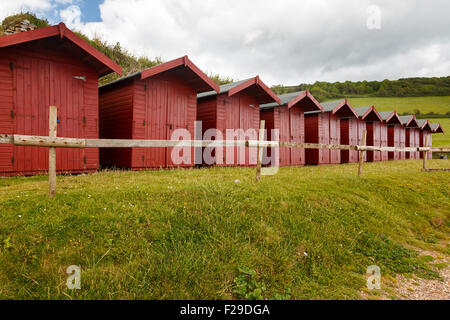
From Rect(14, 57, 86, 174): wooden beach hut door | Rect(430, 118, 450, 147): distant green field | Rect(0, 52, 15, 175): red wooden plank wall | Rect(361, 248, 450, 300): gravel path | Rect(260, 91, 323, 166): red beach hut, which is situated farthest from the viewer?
Rect(430, 118, 450, 147): distant green field

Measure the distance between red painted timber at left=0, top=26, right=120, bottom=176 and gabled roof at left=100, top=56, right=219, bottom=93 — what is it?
4.10ft

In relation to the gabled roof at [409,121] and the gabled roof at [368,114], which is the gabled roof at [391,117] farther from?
the gabled roof at [409,121]

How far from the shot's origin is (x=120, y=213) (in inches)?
175

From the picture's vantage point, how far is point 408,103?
6003 cm

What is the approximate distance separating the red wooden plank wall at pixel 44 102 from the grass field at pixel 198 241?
4.23ft

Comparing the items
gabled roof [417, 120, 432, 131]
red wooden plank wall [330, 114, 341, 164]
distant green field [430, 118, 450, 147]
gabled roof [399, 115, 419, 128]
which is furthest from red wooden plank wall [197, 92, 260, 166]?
distant green field [430, 118, 450, 147]

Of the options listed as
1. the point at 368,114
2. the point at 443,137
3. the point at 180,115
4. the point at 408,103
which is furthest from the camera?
the point at 408,103

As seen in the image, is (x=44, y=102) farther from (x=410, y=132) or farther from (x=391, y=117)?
(x=410, y=132)

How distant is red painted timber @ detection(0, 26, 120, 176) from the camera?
7.43 m

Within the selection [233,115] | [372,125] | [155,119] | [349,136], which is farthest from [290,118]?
[372,125]

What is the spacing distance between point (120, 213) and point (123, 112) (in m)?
6.80

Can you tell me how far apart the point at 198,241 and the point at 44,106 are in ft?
23.1

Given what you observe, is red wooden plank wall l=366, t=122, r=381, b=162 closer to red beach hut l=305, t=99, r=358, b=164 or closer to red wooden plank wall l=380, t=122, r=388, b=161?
red wooden plank wall l=380, t=122, r=388, b=161

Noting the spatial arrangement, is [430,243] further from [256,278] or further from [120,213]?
[120,213]
